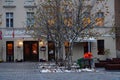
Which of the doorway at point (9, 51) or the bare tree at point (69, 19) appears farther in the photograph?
the doorway at point (9, 51)

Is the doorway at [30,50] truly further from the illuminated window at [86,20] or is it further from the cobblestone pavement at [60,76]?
the cobblestone pavement at [60,76]

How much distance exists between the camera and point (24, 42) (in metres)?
53.0

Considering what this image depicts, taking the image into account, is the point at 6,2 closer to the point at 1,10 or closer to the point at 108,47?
the point at 1,10

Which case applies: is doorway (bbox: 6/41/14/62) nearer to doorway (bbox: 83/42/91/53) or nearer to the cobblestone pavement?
doorway (bbox: 83/42/91/53)

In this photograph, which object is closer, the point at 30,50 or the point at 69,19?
the point at 69,19

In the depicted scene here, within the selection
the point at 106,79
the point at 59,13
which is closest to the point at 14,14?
the point at 59,13

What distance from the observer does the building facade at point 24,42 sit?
52.4 m

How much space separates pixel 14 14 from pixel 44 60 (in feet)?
26.5

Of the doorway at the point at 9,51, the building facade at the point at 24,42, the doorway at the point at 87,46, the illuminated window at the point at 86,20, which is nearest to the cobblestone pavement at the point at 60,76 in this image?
the illuminated window at the point at 86,20

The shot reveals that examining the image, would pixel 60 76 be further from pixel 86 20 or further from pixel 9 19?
pixel 9 19

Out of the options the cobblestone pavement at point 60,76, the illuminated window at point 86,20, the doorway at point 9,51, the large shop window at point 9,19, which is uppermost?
the large shop window at point 9,19

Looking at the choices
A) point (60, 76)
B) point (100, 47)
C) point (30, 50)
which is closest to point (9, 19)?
point (30, 50)

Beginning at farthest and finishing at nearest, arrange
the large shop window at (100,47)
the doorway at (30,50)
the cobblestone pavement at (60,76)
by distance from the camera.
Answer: the large shop window at (100,47)
the doorway at (30,50)
the cobblestone pavement at (60,76)

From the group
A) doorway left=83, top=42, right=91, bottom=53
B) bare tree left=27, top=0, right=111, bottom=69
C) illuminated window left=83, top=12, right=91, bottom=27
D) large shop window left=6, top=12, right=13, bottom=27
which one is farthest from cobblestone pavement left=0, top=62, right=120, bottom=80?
large shop window left=6, top=12, right=13, bottom=27
